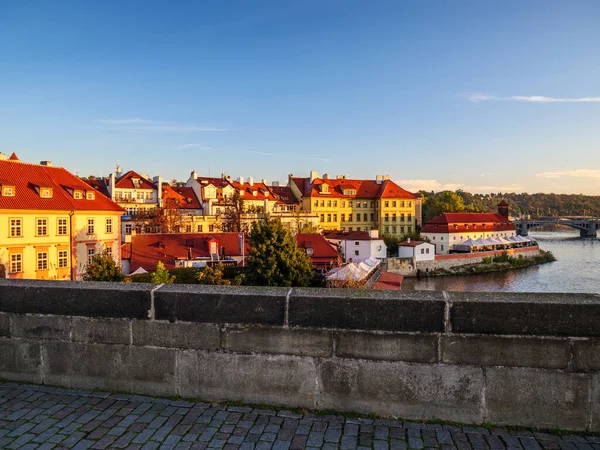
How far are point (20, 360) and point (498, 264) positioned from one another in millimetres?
76668

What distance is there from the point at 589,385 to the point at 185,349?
3.42m

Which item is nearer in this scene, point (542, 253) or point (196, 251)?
point (196, 251)

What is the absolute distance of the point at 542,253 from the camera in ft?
266

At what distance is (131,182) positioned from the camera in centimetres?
6881

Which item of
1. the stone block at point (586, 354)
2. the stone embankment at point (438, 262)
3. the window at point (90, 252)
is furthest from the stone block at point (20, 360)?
the stone embankment at point (438, 262)

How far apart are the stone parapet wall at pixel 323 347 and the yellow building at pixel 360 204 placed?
82360 mm

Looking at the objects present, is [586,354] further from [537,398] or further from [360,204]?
[360,204]

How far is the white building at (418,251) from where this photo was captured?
6681cm

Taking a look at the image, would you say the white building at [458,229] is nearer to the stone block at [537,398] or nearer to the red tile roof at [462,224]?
the red tile roof at [462,224]

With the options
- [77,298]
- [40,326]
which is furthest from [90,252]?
[77,298]

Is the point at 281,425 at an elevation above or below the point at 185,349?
below

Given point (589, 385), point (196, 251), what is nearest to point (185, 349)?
point (589, 385)

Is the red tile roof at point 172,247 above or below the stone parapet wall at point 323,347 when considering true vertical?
below

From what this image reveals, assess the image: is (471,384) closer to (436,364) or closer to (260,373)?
(436,364)
